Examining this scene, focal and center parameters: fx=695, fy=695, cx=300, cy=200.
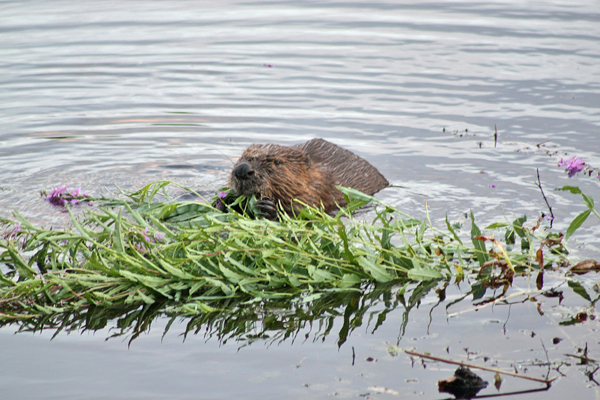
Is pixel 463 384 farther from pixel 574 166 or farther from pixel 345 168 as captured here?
pixel 574 166

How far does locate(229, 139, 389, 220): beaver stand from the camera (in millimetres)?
5434

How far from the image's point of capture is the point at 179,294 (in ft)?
12.3

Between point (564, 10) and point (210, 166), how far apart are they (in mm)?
11677

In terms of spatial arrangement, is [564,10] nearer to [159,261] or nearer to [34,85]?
[34,85]

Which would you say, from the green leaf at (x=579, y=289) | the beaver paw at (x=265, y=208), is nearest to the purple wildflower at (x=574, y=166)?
the green leaf at (x=579, y=289)

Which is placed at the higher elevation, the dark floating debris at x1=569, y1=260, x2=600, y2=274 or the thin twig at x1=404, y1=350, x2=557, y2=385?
the thin twig at x1=404, y1=350, x2=557, y2=385

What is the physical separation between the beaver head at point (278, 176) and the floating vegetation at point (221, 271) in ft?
4.00

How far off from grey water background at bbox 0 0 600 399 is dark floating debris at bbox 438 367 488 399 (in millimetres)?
63

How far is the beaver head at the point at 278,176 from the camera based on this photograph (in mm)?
5410

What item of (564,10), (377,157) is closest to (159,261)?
(377,157)

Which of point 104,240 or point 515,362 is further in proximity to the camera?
point 104,240

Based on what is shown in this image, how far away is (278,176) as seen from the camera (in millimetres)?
5574

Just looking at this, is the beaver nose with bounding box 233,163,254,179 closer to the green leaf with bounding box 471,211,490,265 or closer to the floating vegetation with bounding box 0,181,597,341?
the floating vegetation with bounding box 0,181,597,341

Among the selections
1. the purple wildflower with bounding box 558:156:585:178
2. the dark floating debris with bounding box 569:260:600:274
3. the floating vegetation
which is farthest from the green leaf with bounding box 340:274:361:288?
the purple wildflower with bounding box 558:156:585:178
